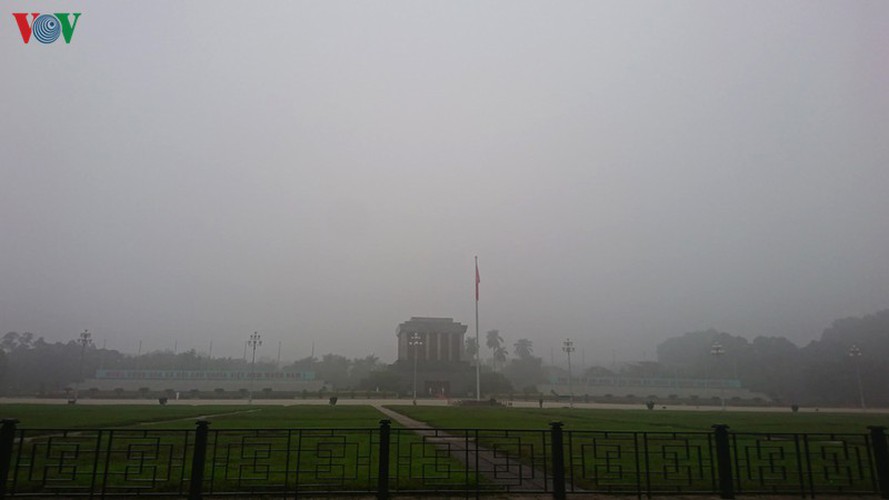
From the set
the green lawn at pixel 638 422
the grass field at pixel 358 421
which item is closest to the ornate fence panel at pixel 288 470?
the grass field at pixel 358 421

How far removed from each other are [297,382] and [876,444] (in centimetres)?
7334

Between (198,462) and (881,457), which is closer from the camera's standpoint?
(198,462)

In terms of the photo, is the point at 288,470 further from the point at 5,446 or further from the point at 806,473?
the point at 806,473

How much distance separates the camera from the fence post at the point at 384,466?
7.28 metres

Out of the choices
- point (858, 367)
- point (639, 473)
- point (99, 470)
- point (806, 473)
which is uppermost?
point (858, 367)

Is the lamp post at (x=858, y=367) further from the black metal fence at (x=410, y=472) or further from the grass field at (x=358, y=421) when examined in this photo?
the black metal fence at (x=410, y=472)

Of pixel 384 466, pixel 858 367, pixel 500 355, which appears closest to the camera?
pixel 384 466

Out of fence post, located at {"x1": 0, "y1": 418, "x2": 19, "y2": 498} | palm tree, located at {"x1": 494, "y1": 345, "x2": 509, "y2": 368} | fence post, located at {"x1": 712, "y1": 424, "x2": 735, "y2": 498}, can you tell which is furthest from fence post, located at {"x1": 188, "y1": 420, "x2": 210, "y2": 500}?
palm tree, located at {"x1": 494, "y1": 345, "x2": 509, "y2": 368}

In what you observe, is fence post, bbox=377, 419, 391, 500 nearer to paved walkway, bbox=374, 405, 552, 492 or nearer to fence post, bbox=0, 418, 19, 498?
paved walkway, bbox=374, 405, 552, 492

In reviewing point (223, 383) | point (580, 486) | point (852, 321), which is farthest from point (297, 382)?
point (852, 321)

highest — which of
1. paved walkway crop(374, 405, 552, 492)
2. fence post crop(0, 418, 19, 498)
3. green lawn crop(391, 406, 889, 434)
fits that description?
fence post crop(0, 418, 19, 498)

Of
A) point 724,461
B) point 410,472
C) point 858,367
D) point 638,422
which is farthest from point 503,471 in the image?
point 858,367

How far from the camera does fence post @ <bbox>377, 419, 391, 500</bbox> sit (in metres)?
7.28

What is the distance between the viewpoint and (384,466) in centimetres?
736
